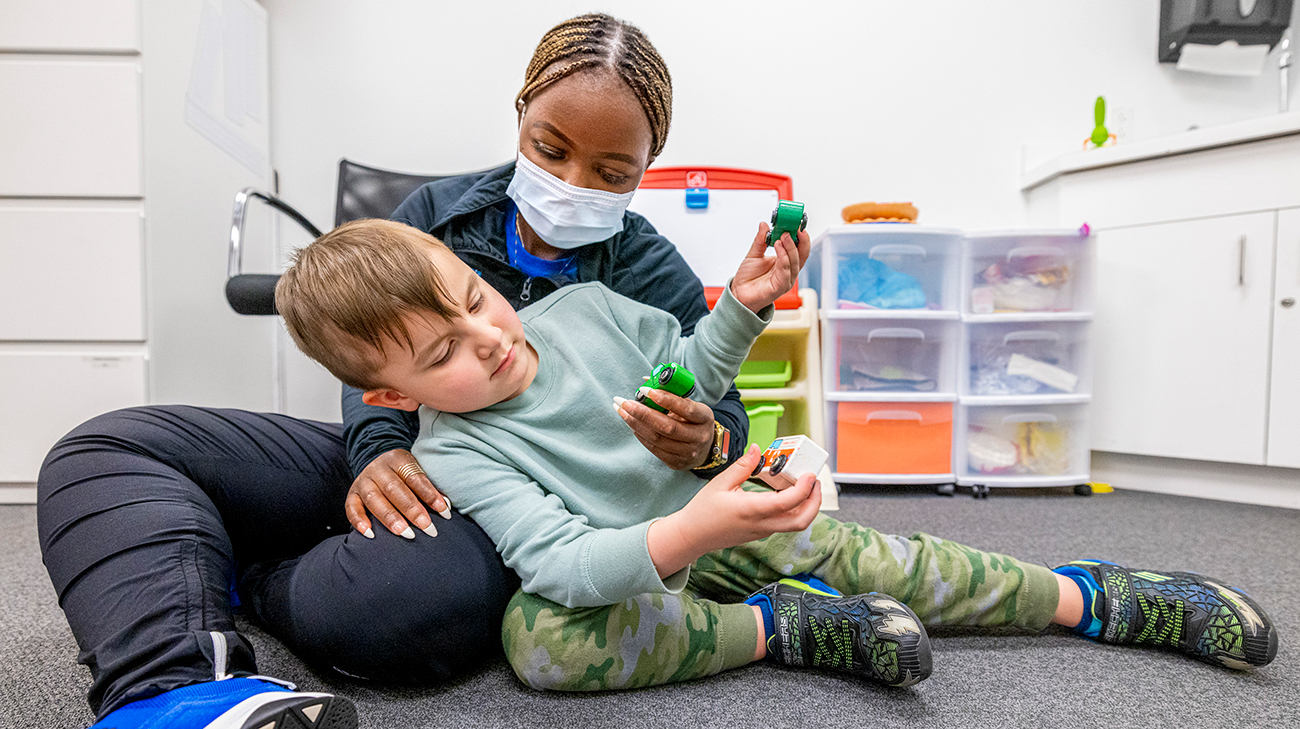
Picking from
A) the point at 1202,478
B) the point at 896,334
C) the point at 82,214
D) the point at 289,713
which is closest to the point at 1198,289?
the point at 1202,478

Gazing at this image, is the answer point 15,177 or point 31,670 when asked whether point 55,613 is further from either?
point 15,177

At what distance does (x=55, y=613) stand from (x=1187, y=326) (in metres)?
2.22

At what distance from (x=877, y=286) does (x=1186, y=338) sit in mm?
758

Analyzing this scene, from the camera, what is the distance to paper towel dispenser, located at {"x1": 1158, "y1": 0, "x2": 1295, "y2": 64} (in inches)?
70.8

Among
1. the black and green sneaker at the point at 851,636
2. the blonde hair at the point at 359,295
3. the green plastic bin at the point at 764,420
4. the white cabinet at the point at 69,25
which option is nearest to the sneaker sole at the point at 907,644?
the black and green sneaker at the point at 851,636

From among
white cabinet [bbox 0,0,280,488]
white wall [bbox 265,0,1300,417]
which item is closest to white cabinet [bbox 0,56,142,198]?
white cabinet [bbox 0,0,280,488]

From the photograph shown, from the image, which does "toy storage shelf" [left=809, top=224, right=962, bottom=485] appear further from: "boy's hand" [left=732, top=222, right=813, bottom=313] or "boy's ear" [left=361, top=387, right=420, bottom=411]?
"boy's ear" [left=361, top=387, right=420, bottom=411]

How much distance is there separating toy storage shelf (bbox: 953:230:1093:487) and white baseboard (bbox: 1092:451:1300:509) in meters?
0.21

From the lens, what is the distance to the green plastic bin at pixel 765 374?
1610mm

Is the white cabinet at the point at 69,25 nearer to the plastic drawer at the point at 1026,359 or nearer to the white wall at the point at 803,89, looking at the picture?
the white wall at the point at 803,89

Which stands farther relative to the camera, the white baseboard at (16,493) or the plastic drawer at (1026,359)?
the plastic drawer at (1026,359)

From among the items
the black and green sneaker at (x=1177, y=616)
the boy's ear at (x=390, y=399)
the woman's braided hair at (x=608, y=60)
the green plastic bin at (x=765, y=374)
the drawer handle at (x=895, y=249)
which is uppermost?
the woman's braided hair at (x=608, y=60)

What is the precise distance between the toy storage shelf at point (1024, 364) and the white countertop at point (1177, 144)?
244 millimetres

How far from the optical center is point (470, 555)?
612 millimetres
